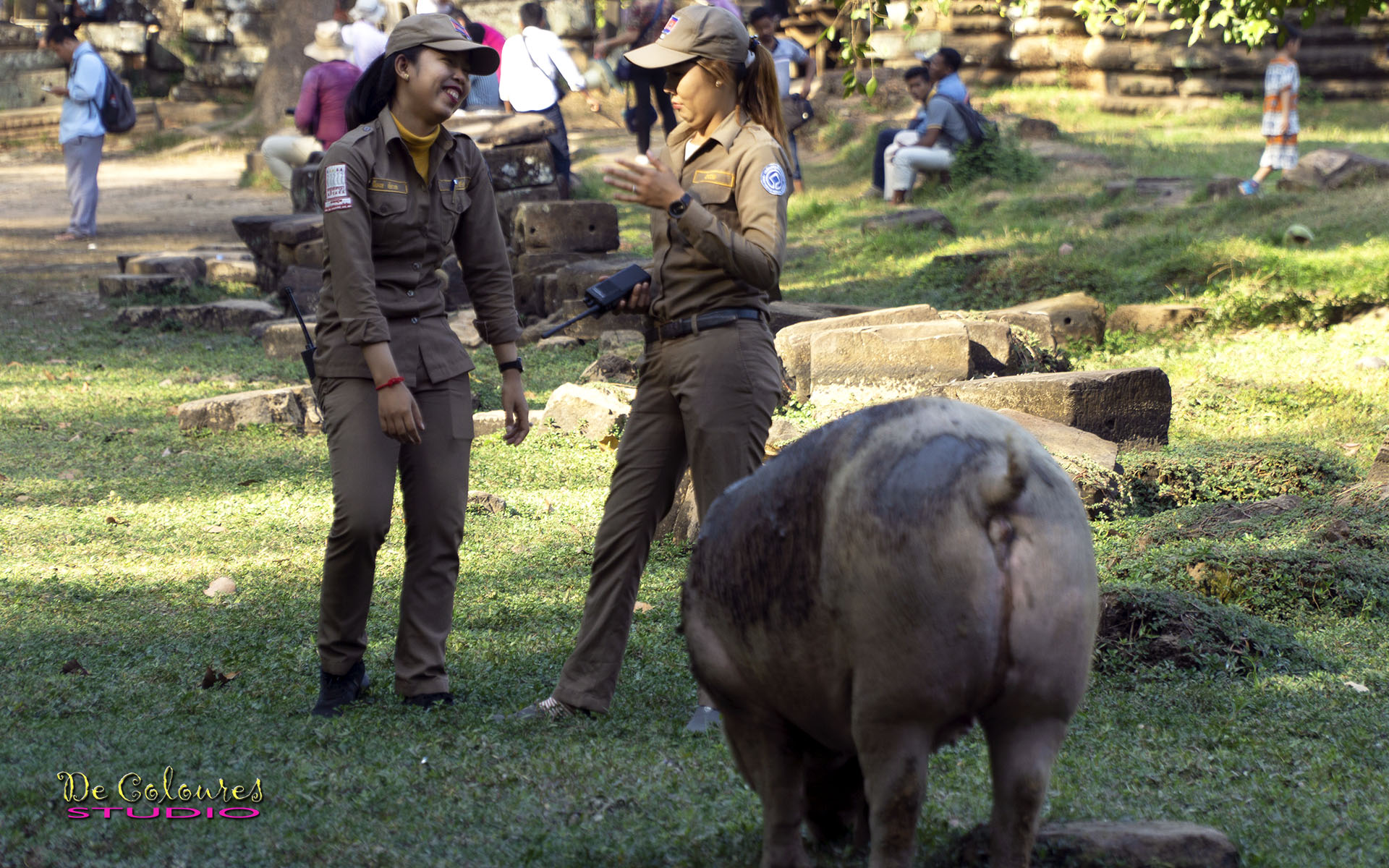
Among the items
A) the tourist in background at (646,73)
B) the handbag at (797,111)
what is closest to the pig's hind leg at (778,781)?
the tourist in background at (646,73)

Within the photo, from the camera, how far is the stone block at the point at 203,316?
1076 centimetres

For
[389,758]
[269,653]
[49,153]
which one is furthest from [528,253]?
[49,153]

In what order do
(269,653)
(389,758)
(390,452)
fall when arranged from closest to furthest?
(389,758) < (390,452) < (269,653)

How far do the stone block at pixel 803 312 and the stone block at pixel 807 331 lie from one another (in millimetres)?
512

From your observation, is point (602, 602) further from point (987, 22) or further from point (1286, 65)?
point (987, 22)

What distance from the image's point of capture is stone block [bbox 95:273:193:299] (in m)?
11.6

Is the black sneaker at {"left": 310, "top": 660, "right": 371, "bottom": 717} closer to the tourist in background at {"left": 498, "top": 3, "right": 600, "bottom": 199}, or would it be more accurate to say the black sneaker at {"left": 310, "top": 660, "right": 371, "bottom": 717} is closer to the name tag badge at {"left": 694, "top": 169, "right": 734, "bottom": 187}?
the name tag badge at {"left": 694, "top": 169, "right": 734, "bottom": 187}

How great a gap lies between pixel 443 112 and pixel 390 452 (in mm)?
995

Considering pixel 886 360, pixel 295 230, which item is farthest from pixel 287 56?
pixel 886 360

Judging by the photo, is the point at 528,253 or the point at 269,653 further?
the point at 528,253

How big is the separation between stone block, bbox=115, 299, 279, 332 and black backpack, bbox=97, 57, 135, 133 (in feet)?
11.3

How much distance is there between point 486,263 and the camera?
409 cm

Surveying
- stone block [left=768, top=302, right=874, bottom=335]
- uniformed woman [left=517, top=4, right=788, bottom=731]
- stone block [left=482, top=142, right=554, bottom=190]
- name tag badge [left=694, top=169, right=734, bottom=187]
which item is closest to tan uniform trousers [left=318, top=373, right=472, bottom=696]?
uniformed woman [left=517, top=4, right=788, bottom=731]

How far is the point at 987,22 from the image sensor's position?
2077 cm
